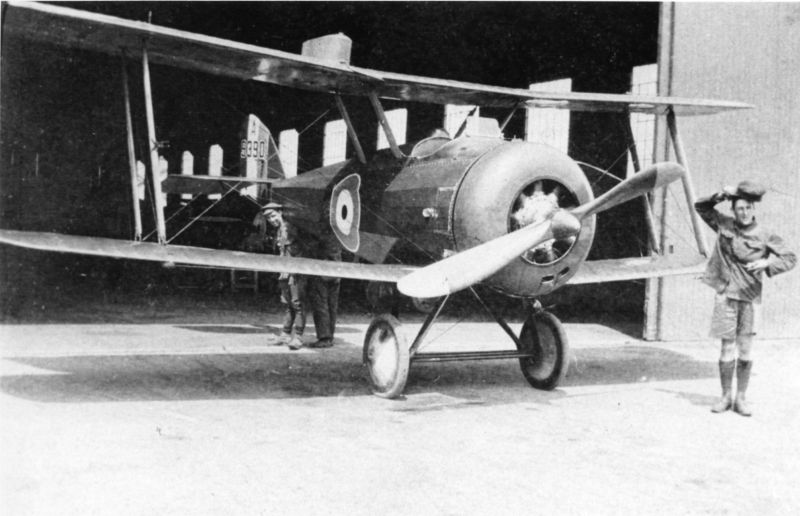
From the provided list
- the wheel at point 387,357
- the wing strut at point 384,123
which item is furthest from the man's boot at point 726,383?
the wing strut at point 384,123

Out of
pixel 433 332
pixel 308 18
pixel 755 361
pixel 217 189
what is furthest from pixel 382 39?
pixel 755 361

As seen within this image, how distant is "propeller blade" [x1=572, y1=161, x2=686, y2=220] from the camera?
5.38 metres

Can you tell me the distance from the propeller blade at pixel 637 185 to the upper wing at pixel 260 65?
1.52 m

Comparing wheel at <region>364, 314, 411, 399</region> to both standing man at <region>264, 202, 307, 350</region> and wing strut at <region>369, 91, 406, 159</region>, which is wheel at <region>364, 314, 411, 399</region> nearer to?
wing strut at <region>369, 91, 406, 159</region>

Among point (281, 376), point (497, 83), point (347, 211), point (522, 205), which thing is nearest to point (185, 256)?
point (281, 376)

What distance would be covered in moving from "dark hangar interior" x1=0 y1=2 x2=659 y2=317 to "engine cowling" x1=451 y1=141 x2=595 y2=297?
5425 millimetres

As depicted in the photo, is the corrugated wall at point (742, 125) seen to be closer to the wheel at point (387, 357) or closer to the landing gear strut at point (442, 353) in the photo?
the landing gear strut at point (442, 353)

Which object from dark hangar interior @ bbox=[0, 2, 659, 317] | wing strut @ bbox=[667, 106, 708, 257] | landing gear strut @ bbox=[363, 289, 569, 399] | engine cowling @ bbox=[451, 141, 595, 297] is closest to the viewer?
engine cowling @ bbox=[451, 141, 595, 297]

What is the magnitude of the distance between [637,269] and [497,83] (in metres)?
11.0

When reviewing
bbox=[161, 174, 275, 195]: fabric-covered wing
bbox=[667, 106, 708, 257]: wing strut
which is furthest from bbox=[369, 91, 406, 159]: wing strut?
bbox=[161, 174, 275, 195]: fabric-covered wing

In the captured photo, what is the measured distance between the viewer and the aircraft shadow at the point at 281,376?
584 cm

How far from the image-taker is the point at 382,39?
57.2 feet

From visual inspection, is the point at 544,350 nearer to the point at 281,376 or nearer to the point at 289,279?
the point at 281,376

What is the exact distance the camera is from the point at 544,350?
6.67 m
